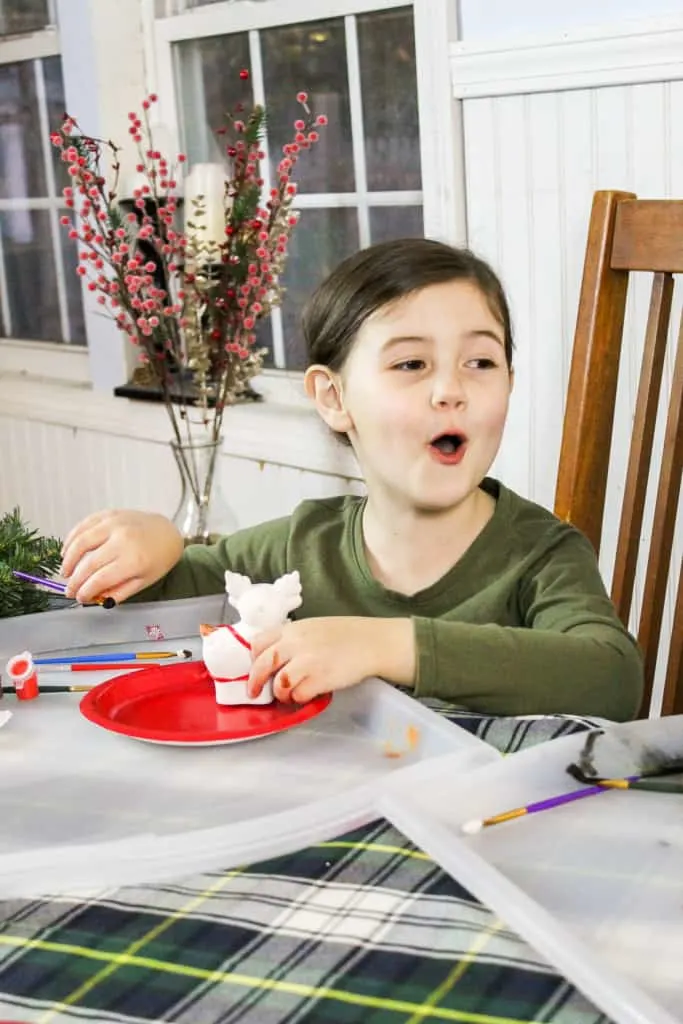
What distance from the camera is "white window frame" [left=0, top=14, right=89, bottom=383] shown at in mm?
2877

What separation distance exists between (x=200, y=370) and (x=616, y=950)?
1564 millimetres

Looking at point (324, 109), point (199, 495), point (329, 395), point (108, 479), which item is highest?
point (324, 109)

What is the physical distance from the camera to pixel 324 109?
7.68ft

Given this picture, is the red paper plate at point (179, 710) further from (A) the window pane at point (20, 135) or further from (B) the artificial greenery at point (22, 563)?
(A) the window pane at point (20, 135)

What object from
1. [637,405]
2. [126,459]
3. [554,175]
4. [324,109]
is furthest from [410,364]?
[126,459]

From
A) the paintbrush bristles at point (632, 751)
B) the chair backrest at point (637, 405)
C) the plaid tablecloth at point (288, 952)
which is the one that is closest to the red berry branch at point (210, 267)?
the chair backrest at point (637, 405)

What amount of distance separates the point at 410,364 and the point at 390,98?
124 centimetres

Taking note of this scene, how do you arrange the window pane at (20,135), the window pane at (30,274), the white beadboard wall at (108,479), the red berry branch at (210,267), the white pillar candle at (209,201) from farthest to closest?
the window pane at (30,274)
the window pane at (20,135)
the white beadboard wall at (108,479)
the white pillar candle at (209,201)
the red berry branch at (210,267)

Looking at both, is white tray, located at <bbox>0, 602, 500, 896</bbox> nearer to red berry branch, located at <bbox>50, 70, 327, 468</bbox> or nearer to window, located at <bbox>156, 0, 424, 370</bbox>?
red berry branch, located at <bbox>50, 70, 327, 468</bbox>

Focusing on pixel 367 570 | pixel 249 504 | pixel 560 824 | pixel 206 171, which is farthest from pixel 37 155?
pixel 560 824

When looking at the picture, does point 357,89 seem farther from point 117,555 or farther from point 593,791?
point 593,791

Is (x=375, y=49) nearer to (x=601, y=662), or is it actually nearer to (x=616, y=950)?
(x=601, y=662)

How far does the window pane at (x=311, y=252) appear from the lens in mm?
2389

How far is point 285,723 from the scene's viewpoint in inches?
33.0
